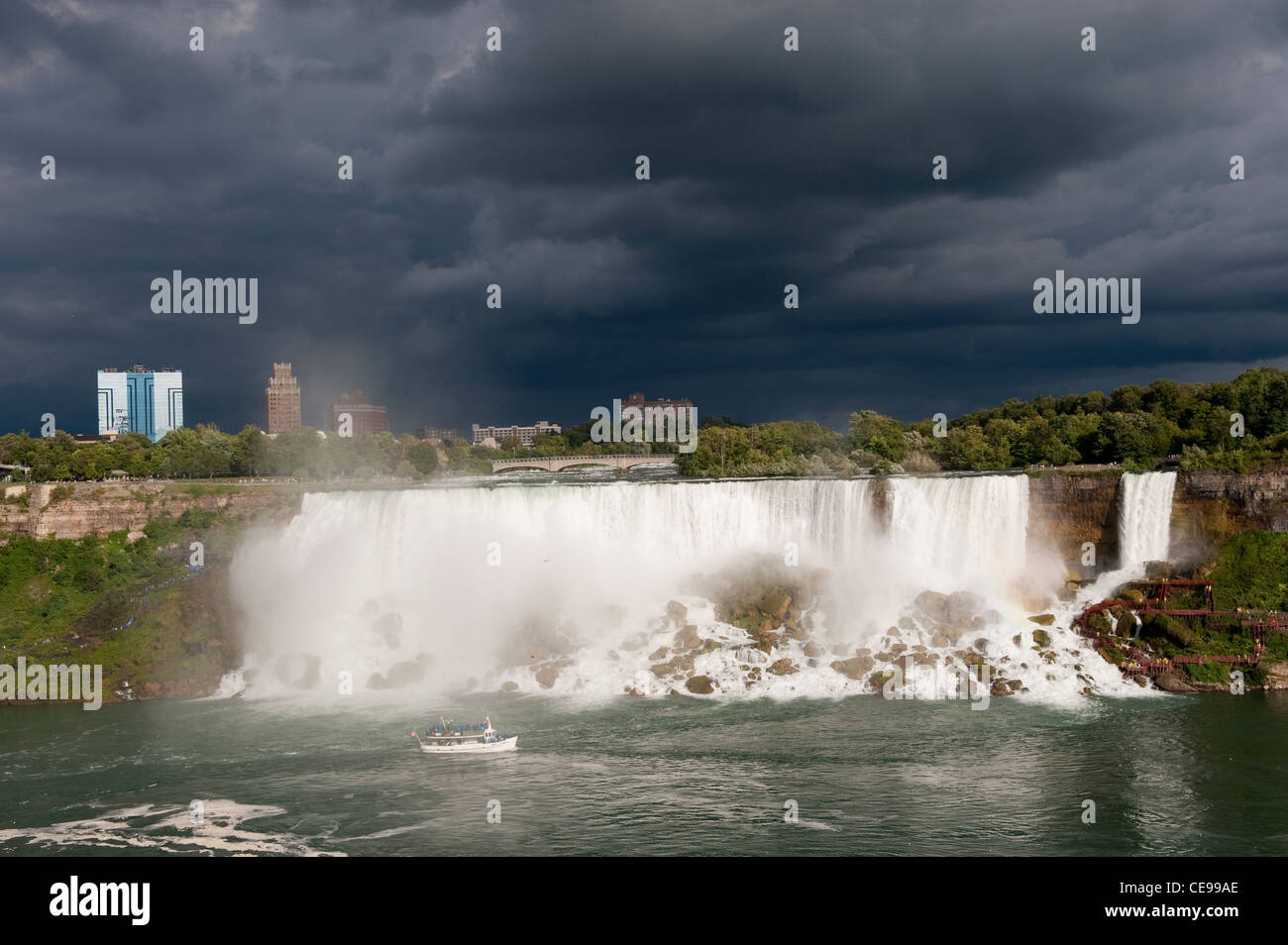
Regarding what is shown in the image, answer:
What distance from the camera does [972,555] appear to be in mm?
43688

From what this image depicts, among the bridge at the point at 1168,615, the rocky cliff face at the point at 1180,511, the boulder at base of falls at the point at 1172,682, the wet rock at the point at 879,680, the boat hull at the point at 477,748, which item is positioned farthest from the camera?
the rocky cliff face at the point at 1180,511

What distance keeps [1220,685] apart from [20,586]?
52179mm

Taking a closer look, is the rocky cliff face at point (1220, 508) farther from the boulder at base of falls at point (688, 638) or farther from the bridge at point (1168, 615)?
the boulder at base of falls at point (688, 638)

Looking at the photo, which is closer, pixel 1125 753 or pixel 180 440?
pixel 1125 753

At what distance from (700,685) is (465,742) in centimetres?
1012

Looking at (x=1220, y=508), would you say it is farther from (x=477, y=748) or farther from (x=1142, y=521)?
(x=477, y=748)

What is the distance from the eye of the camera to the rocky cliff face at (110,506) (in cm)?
5128

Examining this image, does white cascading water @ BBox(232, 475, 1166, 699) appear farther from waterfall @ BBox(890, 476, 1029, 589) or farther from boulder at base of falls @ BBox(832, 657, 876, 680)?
boulder at base of falls @ BBox(832, 657, 876, 680)

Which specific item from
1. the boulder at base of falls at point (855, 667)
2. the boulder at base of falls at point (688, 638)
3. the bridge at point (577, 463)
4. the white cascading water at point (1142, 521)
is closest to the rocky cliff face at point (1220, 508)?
the white cascading water at point (1142, 521)

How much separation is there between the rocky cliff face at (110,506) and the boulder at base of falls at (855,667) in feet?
96.8

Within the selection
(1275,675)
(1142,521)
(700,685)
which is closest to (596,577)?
(700,685)

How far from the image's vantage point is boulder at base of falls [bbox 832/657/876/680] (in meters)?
36.4
